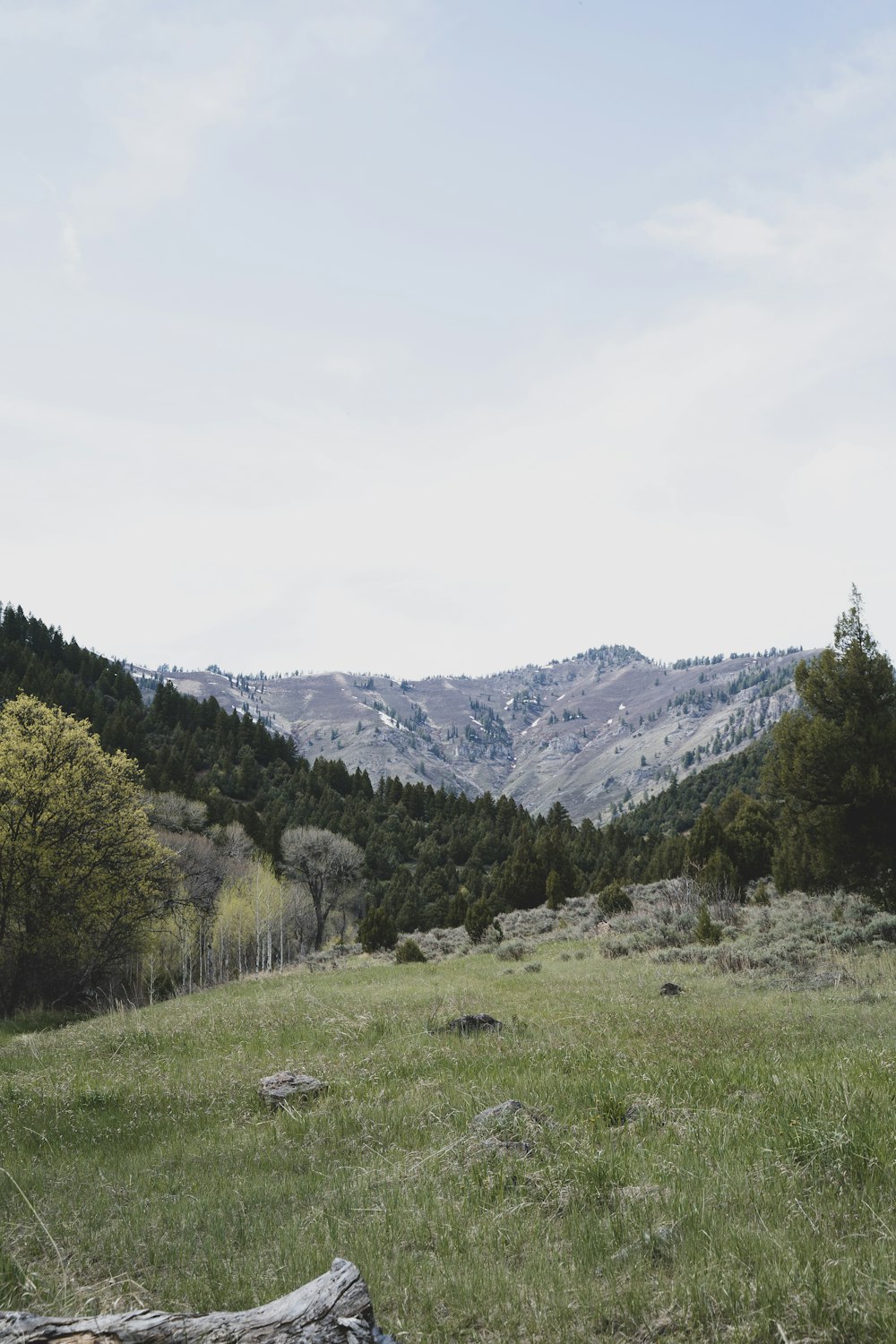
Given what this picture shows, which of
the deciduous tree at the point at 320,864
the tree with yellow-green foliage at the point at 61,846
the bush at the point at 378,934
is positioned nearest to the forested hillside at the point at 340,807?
the deciduous tree at the point at 320,864

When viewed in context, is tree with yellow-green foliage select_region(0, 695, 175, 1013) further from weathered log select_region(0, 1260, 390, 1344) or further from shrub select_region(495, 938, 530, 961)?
weathered log select_region(0, 1260, 390, 1344)

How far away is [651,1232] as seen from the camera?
442cm

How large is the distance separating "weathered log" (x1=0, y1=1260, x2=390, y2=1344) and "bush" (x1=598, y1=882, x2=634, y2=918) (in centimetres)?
3806

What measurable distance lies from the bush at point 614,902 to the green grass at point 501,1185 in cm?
2810

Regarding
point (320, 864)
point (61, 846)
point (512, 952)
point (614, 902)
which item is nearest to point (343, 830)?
point (320, 864)

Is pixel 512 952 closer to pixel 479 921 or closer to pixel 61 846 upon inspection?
pixel 479 921

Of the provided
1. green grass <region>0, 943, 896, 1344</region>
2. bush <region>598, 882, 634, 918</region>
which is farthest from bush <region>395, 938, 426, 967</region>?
green grass <region>0, 943, 896, 1344</region>

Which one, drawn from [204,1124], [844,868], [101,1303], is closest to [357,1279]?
[101,1303]

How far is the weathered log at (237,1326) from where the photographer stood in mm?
2727

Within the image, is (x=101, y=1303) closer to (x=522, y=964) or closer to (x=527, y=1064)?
(x=527, y=1064)

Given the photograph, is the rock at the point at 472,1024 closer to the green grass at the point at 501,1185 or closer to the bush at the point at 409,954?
the green grass at the point at 501,1185

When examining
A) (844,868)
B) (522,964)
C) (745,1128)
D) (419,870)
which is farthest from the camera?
(419,870)

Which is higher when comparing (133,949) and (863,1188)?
(863,1188)

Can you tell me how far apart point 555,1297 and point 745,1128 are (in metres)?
2.82
